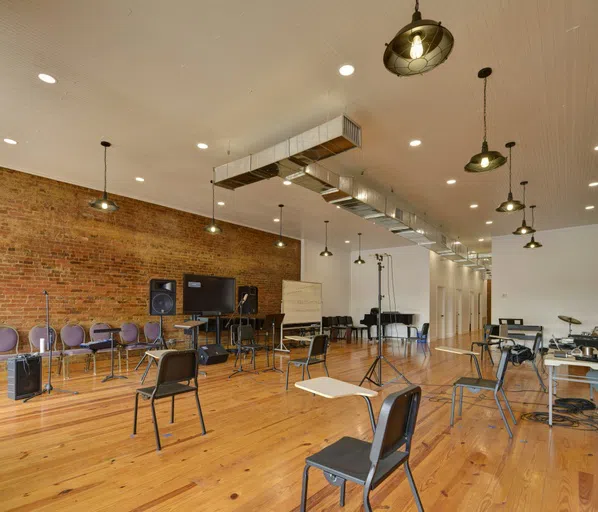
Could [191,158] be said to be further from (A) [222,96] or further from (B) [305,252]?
(B) [305,252]

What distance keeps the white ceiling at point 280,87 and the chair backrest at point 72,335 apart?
2.91m

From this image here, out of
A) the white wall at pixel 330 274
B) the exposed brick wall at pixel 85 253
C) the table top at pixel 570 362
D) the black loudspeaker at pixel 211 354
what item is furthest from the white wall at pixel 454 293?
the table top at pixel 570 362

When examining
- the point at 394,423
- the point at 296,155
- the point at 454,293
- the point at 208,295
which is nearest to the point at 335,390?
the point at 394,423

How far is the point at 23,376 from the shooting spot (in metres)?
5.02

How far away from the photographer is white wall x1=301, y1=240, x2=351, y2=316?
1314 centimetres

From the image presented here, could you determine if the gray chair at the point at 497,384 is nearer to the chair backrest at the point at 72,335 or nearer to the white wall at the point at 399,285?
the chair backrest at the point at 72,335

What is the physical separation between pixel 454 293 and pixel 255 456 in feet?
48.4

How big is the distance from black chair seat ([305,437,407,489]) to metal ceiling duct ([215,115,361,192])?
10.8 ft

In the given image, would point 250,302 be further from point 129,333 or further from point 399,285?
point 399,285

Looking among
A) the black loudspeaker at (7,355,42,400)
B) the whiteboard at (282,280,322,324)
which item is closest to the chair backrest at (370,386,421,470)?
the black loudspeaker at (7,355,42,400)

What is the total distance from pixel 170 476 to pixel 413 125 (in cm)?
473

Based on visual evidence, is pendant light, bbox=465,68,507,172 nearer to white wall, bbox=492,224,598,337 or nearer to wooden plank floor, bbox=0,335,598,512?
wooden plank floor, bbox=0,335,598,512

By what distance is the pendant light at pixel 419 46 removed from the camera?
6.98 feet

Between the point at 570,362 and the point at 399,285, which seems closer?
the point at 570,362
